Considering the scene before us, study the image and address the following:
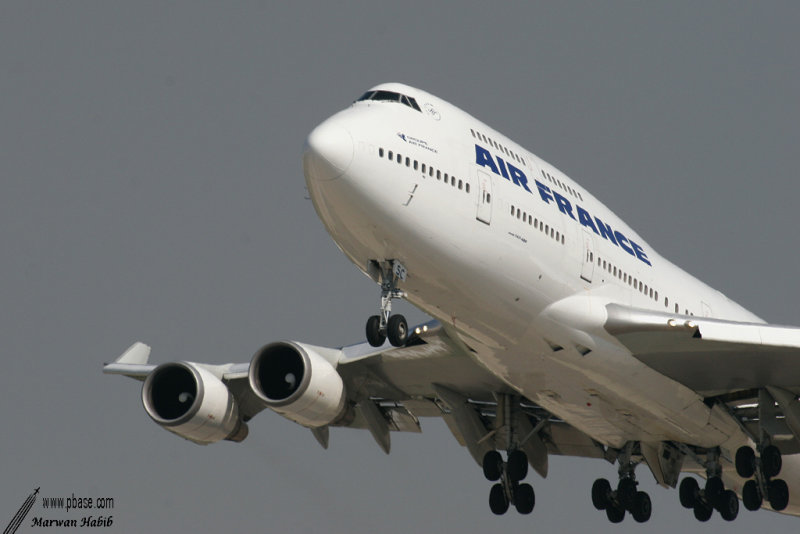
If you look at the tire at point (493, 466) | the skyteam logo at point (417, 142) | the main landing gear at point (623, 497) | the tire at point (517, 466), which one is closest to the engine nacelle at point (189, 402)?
the tire at point (493, 466)

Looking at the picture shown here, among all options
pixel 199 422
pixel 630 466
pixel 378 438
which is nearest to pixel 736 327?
pixel 630 466

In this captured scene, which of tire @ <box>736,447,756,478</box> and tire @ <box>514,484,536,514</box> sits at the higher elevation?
tire @ <box>736,447,756,478</box>

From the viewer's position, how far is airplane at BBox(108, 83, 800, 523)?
21.5 metres

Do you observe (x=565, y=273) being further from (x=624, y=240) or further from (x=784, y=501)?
(x=784, y=501)

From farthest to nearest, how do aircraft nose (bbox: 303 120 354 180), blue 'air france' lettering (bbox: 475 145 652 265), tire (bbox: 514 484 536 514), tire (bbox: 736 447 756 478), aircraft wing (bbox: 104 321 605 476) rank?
tire (bbox: 514 484 536 514) → aircraft wing (bbox: 104 321 605 476) → tire (bbox: 736 447 756 478) → blue 'air france' lettering (bbox: 475 145 652 265) → aircraft nose (bbox: 303 120 354 180)

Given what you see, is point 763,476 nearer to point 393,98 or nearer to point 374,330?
point 374,330

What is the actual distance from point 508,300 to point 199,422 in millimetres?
10029

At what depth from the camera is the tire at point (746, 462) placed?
27828 mm

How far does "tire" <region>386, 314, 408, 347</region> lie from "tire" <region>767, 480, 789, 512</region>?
1049 centimetres

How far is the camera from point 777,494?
27.4 metres

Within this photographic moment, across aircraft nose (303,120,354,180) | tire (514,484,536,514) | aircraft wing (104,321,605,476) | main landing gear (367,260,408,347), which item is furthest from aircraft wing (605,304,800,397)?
aircraft nose (303,120,354,180)

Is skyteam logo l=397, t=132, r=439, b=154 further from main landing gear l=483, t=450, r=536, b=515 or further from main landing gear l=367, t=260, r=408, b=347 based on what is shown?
main landing gear l=483, t=450, r=536, b=515

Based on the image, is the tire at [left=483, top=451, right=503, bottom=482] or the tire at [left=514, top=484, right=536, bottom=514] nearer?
the tire at [left=514, top=484, right=536, bottom=514]

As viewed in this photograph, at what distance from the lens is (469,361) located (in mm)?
28172
